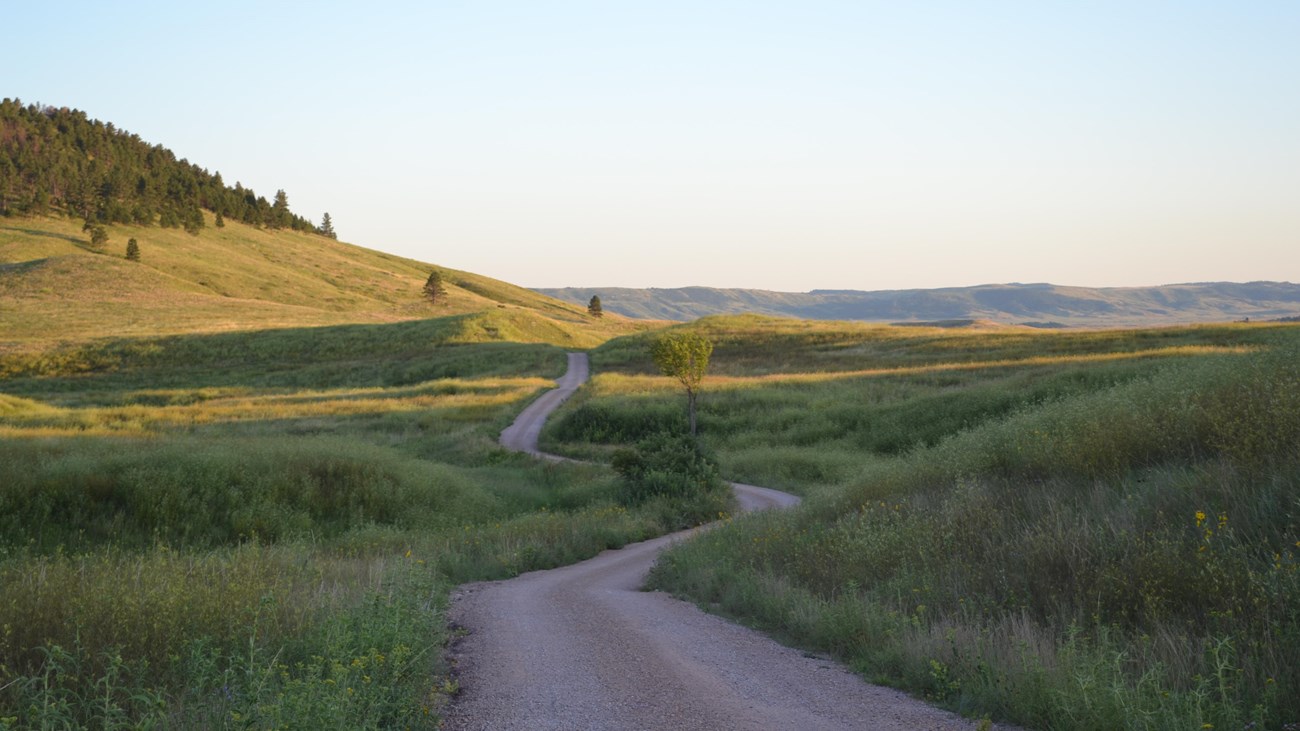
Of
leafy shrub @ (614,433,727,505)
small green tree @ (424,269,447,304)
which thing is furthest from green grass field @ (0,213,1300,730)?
small green tree @ (424,269,447,304)

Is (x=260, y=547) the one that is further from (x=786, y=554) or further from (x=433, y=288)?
(x=433, y=288)

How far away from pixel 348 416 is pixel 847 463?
92.7 feet

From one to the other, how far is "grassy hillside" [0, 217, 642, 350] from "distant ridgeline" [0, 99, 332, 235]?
164 inches

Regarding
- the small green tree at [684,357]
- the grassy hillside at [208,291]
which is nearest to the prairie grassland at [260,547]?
the small green tree at [684,357]

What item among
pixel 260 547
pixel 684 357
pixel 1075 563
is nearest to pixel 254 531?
pixel 260 547

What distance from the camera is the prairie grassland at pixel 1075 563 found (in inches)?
243

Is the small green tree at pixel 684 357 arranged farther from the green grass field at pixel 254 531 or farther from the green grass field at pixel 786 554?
the green grass field at pixel 254 531

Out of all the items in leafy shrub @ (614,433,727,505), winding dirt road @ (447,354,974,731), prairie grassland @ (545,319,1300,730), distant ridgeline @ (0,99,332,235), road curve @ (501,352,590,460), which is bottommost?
road curve @ (501,352,590,460)

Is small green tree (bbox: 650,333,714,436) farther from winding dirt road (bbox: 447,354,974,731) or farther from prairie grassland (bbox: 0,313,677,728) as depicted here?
winding dirt road (bbox: 447,354,974,731)

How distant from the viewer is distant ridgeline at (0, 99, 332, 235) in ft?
446

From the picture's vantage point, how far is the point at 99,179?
143m

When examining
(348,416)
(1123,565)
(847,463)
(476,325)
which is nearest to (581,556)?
(1123,565)

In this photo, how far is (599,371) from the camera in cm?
7338

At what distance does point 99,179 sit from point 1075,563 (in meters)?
169
